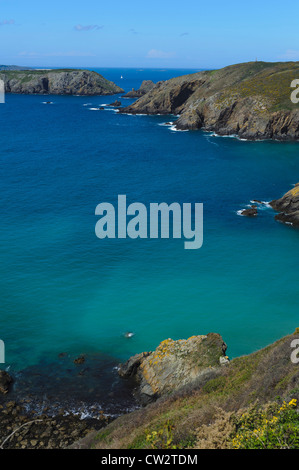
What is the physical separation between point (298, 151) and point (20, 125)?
95.7m

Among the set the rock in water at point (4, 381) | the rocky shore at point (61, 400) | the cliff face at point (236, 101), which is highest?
the cliff face at point (236, 101)

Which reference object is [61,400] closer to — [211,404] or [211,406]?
[211,404]

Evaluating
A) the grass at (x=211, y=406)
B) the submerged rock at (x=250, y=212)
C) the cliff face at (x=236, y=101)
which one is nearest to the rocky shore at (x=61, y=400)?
the grass at (x=211, y=406)

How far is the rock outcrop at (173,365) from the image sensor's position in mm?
29344

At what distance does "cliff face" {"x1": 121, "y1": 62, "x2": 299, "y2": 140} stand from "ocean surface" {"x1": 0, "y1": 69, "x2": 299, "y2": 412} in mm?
21766

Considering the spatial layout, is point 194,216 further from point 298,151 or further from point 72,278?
point 298,151

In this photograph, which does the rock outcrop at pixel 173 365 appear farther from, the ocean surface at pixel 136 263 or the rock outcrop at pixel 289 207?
the rock outcrop at pixel 289 207

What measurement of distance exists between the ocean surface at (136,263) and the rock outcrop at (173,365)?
332 centimetres

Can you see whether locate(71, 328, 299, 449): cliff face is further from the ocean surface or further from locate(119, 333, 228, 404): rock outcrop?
the ocean surface

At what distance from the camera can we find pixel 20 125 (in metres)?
144

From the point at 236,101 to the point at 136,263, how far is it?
9430cm

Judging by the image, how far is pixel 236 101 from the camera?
418 ft
